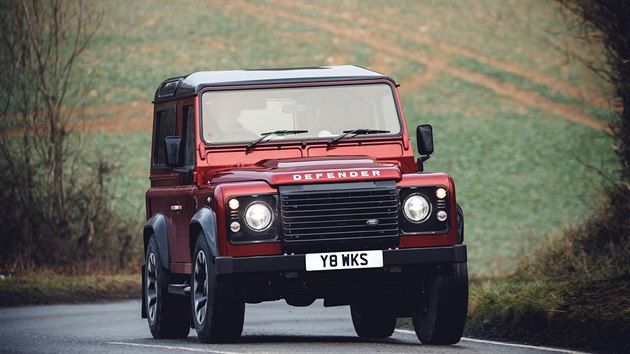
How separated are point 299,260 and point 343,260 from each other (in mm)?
360

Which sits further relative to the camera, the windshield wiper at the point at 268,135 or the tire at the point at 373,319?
the tire at the point at 373,319

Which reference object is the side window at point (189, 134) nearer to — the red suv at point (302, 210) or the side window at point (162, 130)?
the red suv at point (302, 210)

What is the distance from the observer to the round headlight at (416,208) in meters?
13.1

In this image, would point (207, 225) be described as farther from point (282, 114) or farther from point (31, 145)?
point (31, 145)

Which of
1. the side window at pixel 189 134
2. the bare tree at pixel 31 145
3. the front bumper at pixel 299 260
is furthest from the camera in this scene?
the bare tree at pixel 31 145

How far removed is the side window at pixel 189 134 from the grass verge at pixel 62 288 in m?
8.36

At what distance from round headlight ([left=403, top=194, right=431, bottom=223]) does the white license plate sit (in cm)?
42

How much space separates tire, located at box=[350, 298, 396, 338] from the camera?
15070 mm

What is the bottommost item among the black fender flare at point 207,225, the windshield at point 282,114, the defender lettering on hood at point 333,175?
the black fender flare at point 207,225

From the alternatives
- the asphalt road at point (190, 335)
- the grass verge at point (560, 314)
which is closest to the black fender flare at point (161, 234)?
the asphalt road at point (190, 335)

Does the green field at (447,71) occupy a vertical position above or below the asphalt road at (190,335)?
above

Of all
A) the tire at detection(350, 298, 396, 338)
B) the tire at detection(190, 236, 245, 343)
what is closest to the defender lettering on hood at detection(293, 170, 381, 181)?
the tire at detection(190, 236, 245, 343)

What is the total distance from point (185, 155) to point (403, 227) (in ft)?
8.68

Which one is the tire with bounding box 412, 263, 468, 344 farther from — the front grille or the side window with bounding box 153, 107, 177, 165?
the side window with bounding box 153, 107, 177, 165
